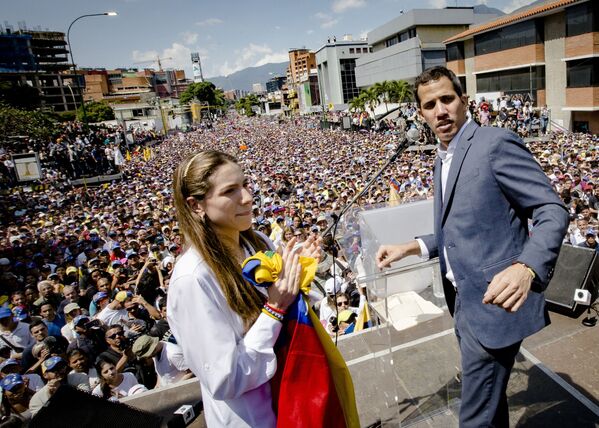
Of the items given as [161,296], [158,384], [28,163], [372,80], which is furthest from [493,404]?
[372,80]

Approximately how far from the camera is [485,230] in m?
1.70

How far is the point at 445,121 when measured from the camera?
1878 millimetres

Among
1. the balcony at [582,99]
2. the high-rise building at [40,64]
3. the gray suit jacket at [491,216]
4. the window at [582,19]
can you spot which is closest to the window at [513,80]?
the balcony at [582,99]

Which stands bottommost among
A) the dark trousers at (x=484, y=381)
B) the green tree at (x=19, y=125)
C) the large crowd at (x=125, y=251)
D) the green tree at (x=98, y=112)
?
the large crowd at (x=125, y=251)

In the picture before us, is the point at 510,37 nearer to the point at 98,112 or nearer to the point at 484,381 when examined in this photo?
the point at 484,381

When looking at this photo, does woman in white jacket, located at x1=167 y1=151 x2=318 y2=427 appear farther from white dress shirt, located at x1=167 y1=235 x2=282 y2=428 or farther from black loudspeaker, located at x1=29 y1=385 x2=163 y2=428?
black loudspeaker, located at x1=29 y1=385 x2=163 y2=428

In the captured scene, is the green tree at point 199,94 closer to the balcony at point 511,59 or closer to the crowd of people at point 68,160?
the crowd of people at point 68,160

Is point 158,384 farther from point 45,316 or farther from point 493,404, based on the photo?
point 493,404

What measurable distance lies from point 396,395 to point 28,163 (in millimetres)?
17637

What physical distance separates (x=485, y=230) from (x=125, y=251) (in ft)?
30.9

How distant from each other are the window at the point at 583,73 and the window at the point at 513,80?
8.67 feet

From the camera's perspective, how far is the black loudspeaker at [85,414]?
1924 mm

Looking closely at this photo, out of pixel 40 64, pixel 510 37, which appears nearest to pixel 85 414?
pixel 510 37

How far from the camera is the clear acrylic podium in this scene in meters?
2.48
